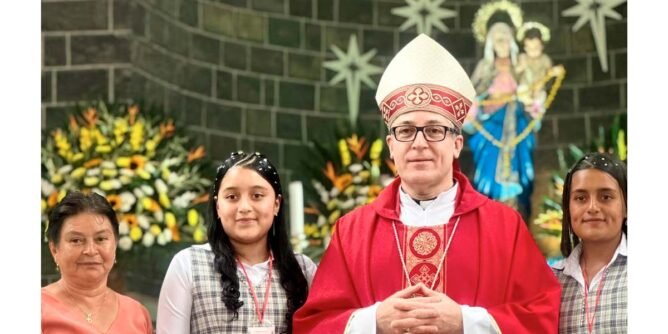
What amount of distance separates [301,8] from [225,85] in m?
0.65

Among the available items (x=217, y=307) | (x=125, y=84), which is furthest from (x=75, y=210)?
(x=125, y=84)

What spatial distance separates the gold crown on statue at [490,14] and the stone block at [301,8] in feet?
3.14

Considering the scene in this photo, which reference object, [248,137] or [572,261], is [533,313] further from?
[248,137]

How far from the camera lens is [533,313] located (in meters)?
6.31

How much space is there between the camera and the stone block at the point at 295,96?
30.4ft

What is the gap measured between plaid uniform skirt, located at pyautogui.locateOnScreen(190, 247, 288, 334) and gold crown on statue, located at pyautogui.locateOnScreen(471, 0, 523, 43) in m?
3.16

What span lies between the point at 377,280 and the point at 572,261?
0.83 meters

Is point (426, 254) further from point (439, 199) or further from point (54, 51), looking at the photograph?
point (54, 51)

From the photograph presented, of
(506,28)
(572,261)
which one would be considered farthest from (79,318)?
(506,28)

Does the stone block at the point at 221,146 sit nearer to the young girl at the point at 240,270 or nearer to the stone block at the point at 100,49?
the stone block at the point at 100,49

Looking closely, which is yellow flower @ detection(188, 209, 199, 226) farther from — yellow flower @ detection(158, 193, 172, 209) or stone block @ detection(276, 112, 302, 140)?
stone block @ detection(276, 112, 302, 140)

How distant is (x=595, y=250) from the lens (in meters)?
6.57

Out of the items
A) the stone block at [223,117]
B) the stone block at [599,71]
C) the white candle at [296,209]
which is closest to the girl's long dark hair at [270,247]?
the white candle at [296,209]

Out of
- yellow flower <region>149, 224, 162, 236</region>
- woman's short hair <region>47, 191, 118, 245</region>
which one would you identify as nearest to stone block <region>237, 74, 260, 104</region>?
yellow flower <region>149, 224, 162, 236</region>
